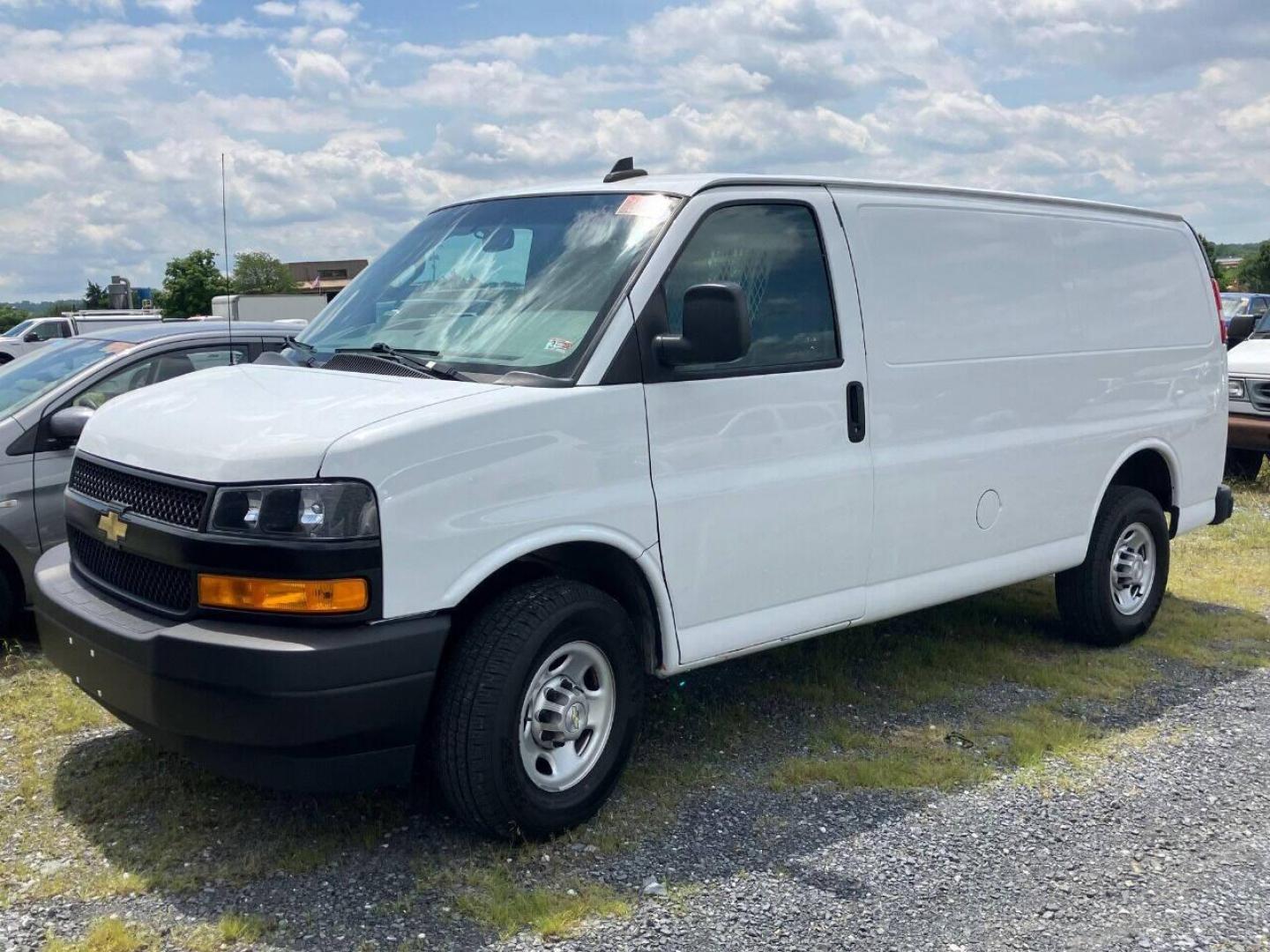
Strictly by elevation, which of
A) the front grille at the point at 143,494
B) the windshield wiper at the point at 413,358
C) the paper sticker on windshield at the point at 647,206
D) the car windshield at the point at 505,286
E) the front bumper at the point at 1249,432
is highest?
the paper sticker on windshield at the point at 647,206

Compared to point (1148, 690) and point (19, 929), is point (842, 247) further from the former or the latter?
point (19, 929)

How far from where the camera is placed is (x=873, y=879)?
3961 millimetres

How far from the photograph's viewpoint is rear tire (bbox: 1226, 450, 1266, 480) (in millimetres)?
12039

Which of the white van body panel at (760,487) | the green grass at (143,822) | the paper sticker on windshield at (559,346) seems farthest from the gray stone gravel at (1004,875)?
the paper sticker on windshield at (559,346)

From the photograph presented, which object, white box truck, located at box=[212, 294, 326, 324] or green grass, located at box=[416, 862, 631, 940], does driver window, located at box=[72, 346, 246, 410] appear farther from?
white box truck, located at box=[212, 294, 326, 324]

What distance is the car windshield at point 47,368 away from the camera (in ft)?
21.0

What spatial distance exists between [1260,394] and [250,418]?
10.2 meters

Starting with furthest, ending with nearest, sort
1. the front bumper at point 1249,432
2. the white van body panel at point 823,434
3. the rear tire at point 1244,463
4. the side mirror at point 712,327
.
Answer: the rear tire at point 1244,463
the front bumper at point 1249,432
the side mirror at point 712,327
the white van body panel at point 823,434

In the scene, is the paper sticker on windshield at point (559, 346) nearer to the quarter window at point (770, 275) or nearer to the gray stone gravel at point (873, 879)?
the quarter window at point (770, 275)

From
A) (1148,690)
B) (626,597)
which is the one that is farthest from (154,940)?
(1148,690)

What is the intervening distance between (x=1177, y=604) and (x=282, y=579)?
6.03 metres

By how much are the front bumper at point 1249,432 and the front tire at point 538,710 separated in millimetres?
8982

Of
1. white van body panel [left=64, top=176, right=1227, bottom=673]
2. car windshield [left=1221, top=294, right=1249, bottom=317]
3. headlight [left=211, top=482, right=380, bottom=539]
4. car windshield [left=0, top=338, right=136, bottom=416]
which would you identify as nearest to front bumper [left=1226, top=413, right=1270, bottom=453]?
white van body panel [left=64, top=176, right=1227, bottom=673]

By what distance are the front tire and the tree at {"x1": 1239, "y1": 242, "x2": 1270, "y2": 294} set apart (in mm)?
76709
